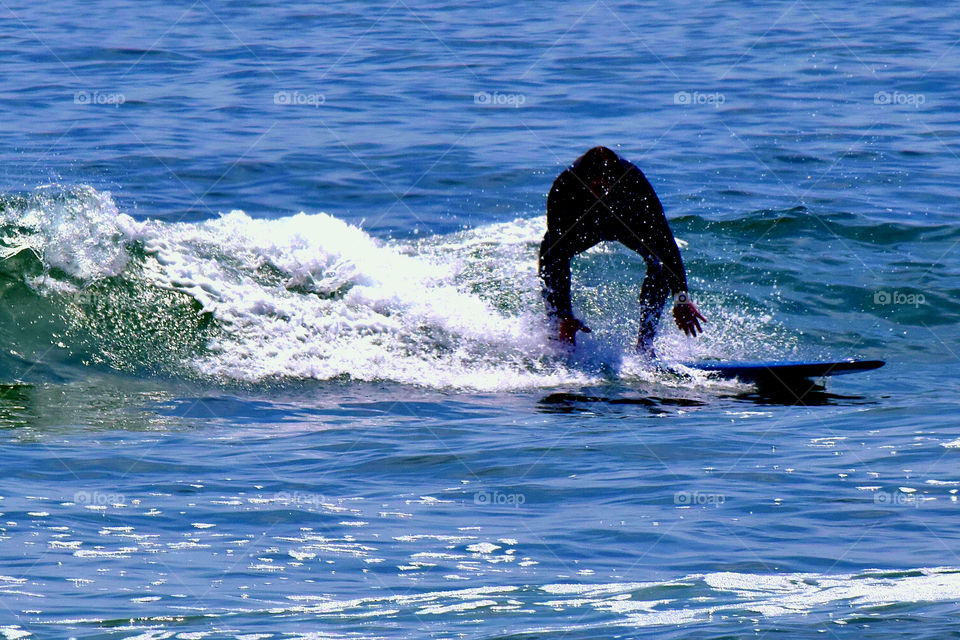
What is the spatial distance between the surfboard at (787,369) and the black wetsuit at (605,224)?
600 millimetres

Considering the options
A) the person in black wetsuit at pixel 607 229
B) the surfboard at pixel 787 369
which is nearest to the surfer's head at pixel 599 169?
the person in black wetsuit at pixel 607 229

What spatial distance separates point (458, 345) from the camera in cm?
900

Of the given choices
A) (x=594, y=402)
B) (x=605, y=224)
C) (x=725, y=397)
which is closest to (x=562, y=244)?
(x=605, y=224)

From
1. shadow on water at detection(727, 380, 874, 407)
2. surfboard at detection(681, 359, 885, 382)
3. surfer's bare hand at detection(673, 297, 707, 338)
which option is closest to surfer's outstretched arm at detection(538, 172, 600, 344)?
surfer's bare hand at detection(673, 297, 707, 338)

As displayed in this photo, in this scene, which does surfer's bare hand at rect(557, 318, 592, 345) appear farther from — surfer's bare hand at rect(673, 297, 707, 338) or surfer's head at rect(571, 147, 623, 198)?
surfer's head at rect(571, 147, 623, 198)

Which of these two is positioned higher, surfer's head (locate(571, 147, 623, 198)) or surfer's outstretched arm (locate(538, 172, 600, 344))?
surfer's head (locate(571, 147, 623, 198))

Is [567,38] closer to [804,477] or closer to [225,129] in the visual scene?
[225,129]

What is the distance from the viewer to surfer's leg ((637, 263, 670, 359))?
27.9 ft

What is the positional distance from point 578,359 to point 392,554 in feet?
12.8

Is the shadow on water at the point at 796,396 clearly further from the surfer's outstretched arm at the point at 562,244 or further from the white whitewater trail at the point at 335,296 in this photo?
the surfer's outstretched arm at the point at 562,244

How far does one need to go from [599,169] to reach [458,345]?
5.48 ft

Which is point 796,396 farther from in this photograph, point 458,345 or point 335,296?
point 335,296

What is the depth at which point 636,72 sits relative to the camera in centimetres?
1886

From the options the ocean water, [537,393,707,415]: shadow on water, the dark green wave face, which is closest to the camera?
the ocean water
